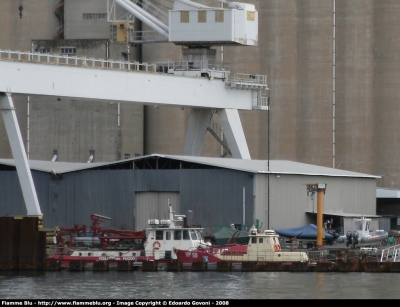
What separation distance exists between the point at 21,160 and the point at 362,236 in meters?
20.9

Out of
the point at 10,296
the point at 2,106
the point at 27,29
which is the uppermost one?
the point at 27,29

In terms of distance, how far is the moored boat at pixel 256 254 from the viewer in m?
67.5

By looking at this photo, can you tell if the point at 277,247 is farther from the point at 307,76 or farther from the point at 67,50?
the point at 307,76

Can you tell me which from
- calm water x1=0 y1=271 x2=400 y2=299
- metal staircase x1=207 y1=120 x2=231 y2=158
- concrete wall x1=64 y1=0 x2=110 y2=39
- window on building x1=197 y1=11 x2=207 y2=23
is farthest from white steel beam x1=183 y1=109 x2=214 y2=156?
calm water x1=0 y1=271 x2=400 y2=299

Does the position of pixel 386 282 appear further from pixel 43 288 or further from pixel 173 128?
pixel 173 128

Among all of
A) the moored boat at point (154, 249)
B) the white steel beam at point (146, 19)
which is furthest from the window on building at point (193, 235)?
the white steel beam at point (146, 19)

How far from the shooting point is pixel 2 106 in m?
72.6

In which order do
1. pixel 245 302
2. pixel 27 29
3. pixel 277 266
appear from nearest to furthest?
1. pixel 245 302
2. pixel 277 266
3. pixel 27 29

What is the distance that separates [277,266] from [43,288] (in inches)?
552

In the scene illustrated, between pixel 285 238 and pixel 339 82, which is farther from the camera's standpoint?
pixel 339 82

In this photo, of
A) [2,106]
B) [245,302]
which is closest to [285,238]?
[2,106]

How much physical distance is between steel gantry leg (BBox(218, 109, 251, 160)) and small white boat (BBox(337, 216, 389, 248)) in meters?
9.58

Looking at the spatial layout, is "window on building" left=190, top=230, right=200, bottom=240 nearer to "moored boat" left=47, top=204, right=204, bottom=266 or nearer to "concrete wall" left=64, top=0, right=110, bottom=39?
"moored boat" left=47, top=204, right=204, bottom=266

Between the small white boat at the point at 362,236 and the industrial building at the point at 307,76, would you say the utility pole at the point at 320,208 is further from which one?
the industrial building at the point at 307,76
